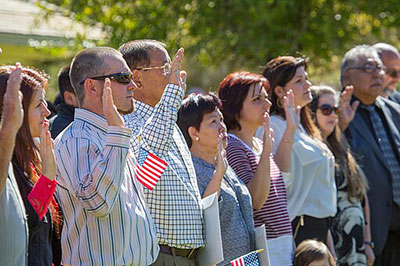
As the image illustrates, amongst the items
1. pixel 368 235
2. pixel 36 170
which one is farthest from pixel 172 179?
pixel 368 235

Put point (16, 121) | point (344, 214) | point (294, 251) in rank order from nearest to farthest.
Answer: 1. point (16, 121)
2. point (294, 251)
3. point (344, 214)

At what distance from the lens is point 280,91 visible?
20.7 ft

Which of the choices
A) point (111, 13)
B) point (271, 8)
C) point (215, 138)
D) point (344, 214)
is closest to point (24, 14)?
point (111, 13)

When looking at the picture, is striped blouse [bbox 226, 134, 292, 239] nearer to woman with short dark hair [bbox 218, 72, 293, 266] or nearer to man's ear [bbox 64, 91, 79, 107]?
woman with short dark hair [bbox 218, 72, 293, 266]

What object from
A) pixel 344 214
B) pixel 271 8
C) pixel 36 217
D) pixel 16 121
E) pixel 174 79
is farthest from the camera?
pixel 271 8

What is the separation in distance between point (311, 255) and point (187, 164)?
142 centimetres

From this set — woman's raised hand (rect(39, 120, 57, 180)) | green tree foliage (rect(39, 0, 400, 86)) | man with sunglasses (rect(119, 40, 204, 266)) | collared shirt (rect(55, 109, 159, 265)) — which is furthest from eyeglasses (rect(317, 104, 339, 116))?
green tree foliage (rect(39, 0, 400, 86))

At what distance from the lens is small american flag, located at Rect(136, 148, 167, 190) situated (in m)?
4.36

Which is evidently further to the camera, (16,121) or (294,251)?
(294,251)

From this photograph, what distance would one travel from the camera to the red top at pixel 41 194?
3691 millimetres

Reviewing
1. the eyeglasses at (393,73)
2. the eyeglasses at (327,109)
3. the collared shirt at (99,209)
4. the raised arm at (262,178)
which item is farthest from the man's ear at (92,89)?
the eyeglasses at (393,73)

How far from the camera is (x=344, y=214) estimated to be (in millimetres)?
6777

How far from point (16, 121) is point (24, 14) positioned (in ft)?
32.5

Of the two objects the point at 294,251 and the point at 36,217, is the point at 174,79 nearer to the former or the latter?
the point at 36,217
